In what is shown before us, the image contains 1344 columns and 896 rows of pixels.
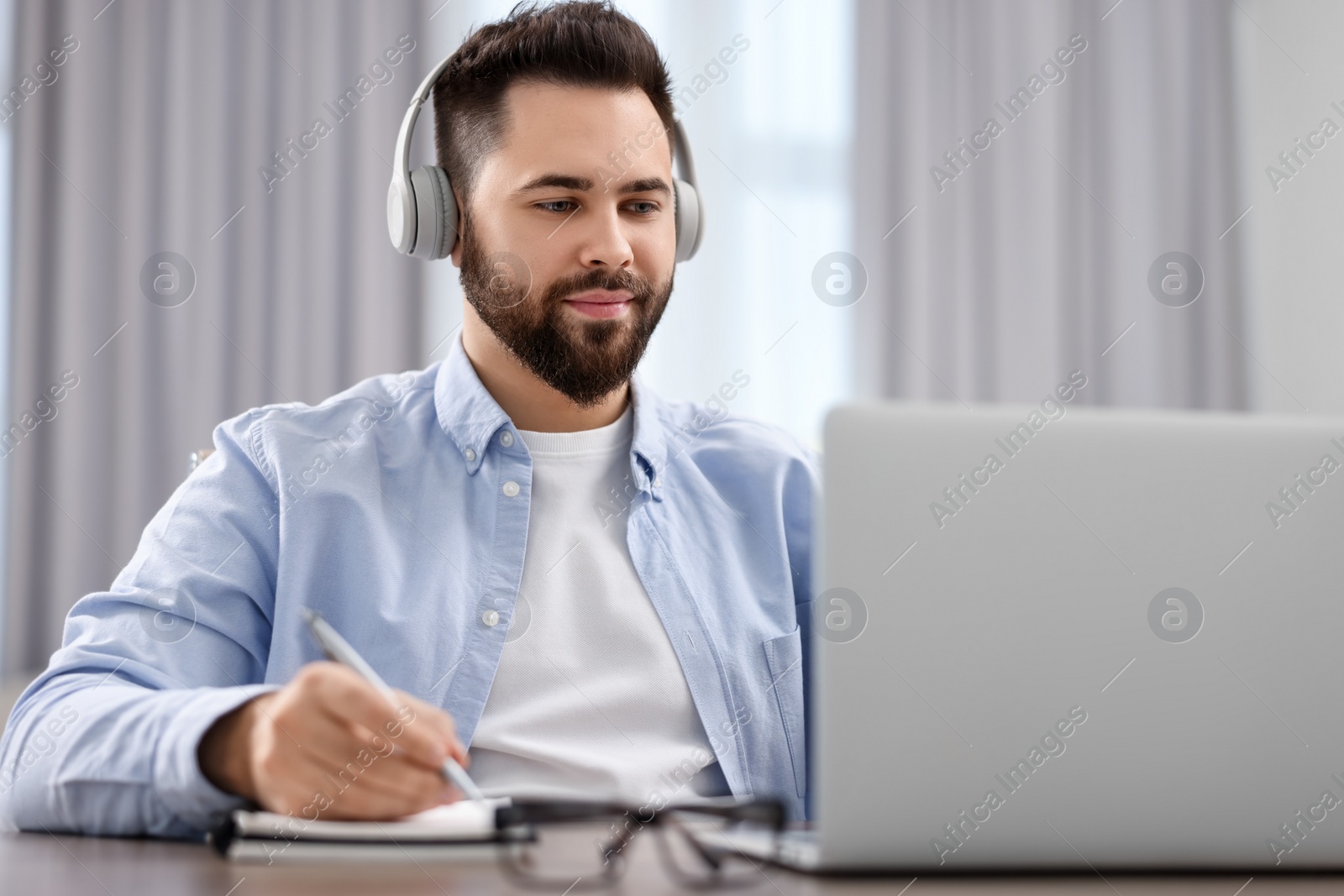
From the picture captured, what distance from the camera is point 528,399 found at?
124 cm

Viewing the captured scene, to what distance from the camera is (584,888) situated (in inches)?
21.1

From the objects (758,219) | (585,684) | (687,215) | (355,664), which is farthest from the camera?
A: (758,219)

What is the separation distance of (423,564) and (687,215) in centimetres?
52

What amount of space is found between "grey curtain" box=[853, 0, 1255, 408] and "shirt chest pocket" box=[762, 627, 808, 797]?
1797 mm

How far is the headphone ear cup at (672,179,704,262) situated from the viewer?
1.32 metres

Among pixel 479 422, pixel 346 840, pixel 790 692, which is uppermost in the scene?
pixel 479 422

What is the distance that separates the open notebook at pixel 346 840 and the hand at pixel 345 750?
20 millimetres

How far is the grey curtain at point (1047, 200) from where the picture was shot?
2908mm

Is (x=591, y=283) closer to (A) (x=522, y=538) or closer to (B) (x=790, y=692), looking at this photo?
(A) (x=522, y=538)

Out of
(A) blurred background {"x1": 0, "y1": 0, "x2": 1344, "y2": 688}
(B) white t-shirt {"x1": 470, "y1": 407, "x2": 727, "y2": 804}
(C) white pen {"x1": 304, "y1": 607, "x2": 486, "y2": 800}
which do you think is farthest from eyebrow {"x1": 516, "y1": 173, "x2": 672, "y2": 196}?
(A) blurred background {"x1": 0, "y1": 0, "x2": 1344, "y2": 688}

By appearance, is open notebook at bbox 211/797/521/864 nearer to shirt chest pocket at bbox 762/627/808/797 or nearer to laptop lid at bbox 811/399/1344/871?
laptop lid at bbox 811/399/1344/871

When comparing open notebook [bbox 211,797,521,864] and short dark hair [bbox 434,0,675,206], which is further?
short dark hair [bbox 434,0,675,206]

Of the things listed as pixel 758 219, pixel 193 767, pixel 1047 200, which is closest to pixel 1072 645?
pixel 193 767

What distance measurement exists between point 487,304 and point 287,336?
1509mm
